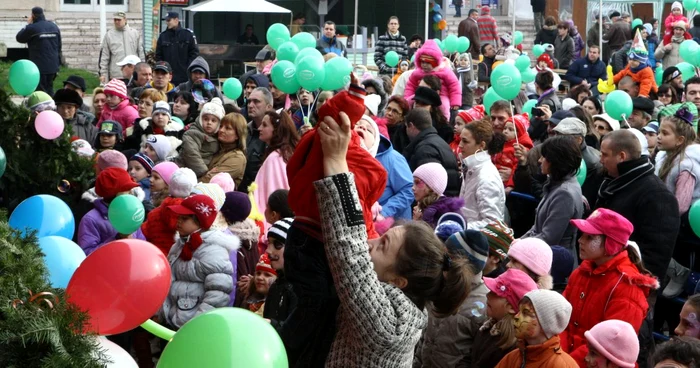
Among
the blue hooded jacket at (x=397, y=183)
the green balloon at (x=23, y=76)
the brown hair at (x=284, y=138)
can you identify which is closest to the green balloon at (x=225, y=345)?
the blue hooded jacket at (x=397, y=183)

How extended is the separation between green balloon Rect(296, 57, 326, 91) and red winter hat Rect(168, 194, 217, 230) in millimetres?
3389

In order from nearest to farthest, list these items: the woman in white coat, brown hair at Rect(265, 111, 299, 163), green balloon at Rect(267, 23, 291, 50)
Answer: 1. the woman in white coat
2. brown hair at Rect(265, 111, 299, 163)
3. green balloon at Rect(267, 23, 291, 50)

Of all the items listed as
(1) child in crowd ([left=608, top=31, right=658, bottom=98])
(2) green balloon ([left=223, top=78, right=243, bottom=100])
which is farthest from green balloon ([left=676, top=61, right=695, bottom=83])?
(2) green balloon ([left=223, top=78, right=243, bottom=100])

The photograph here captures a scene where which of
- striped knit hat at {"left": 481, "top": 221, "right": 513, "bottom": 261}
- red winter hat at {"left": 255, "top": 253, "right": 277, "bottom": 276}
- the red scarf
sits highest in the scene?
striped knit hat at {"left": 481, "top": 221, "right": 513, "bottom": 261}

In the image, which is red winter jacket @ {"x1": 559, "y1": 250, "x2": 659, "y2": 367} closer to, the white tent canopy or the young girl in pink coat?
the young girl in pink coat

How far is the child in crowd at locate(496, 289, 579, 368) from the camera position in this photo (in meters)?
4.60

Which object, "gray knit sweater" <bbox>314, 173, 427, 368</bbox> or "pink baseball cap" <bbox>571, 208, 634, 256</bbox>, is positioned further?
"pink baseball cap" <bbox>571, 208, 634, 256</bbox>

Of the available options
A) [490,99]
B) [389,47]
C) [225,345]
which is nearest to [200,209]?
[225,345]

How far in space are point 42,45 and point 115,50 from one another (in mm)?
1279

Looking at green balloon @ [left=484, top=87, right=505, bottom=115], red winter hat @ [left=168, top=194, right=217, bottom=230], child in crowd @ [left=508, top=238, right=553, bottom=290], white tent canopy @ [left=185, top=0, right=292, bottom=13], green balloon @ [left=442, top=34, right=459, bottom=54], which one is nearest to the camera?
child in crowd @ [left=508, top=238, right=553, bottom=290]

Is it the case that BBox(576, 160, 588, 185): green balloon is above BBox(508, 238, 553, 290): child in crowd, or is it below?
above

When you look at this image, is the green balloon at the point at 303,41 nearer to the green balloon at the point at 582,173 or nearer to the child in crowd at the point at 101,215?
the green balloon at the point at 582,173

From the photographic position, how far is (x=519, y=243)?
5527mm

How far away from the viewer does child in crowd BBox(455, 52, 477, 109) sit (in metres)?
14.1
